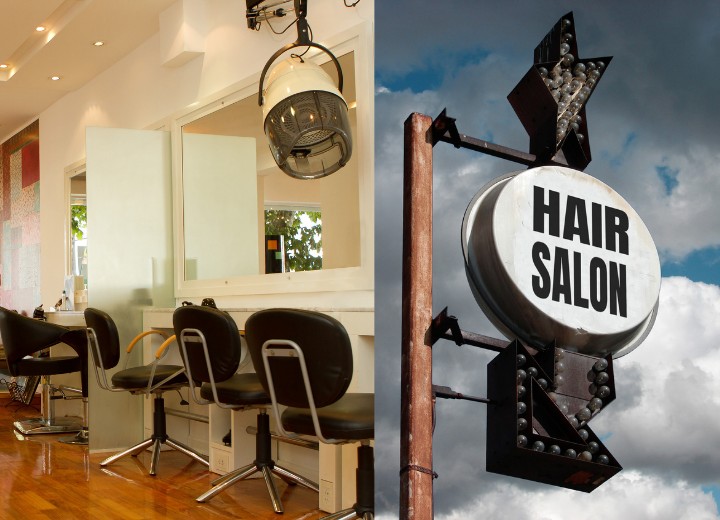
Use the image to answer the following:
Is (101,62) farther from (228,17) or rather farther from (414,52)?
(414,52)

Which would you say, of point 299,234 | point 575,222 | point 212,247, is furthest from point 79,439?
point 575,222

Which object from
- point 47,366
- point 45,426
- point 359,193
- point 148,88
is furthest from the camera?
point 45,426

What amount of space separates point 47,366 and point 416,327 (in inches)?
191

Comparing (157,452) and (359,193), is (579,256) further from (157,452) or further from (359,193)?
(157,452)

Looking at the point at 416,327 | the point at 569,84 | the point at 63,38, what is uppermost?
the point at 63,38

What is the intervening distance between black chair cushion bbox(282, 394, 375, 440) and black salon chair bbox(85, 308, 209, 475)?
1.29 metres

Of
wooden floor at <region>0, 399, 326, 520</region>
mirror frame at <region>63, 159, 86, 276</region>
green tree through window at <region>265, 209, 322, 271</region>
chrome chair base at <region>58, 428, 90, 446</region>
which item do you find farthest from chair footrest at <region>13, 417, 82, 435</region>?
green tree through window at <region>265, 209, 322, 271</region>

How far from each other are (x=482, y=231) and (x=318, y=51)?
2924 mm

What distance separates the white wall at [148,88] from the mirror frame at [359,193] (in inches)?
1.9

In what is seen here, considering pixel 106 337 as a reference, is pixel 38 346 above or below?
below

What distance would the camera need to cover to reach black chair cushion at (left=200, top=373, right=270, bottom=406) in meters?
3.44

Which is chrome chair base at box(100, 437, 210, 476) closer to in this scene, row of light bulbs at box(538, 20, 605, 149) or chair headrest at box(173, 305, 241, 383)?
chair headrest at box(173, 305, 241, 383)

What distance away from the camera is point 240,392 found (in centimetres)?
347

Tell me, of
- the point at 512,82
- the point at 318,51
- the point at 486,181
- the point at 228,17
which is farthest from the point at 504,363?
the point at 228,17
